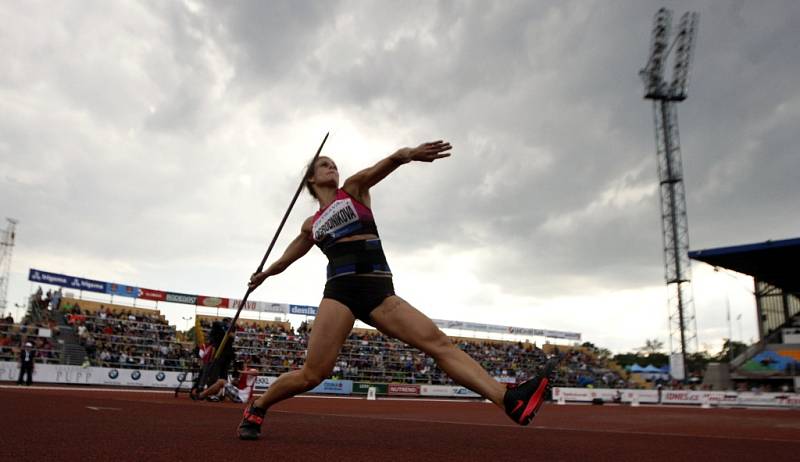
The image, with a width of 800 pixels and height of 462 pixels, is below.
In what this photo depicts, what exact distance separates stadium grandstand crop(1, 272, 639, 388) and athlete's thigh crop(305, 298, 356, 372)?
56.9 ft

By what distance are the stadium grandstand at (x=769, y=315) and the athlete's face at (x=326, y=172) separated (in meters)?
37.2

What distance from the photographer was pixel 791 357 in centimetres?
3825

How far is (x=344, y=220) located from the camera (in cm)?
474

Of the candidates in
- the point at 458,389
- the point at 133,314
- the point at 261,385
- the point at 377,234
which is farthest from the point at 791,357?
the point at 377,234

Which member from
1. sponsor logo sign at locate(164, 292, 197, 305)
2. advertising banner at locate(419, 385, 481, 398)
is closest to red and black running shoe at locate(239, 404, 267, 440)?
advertising banner at locate(419, 385, 481, 398)

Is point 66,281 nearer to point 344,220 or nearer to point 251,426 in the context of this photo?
point 251,426

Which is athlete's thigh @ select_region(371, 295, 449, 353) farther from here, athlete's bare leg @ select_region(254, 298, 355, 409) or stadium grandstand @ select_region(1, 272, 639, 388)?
stadium grandstand @ select_region(1, 272, 639, 388)

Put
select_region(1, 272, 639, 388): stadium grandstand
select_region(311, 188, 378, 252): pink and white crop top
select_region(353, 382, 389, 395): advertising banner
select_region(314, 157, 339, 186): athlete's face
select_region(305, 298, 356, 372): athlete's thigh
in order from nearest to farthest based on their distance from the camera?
1. select_region(305, 298, 356, 372): athlete's thigh
2. select_region(311, 188, 378, 252): pink and white crop top
3. select_region(314, 157, 339, 186): athlete's face
4. select_region(1, 272, 639, 388): stadium grandstand
5. select_region(353, 382, 389, 395): advertising banner

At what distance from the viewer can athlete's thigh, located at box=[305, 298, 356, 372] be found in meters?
4.55

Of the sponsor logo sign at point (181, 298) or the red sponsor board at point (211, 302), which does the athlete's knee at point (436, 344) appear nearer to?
the red sponsor board at point (211, 302)

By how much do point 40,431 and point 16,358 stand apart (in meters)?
22.6

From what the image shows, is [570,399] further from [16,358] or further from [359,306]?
[359,306]

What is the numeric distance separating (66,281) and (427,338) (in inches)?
1265

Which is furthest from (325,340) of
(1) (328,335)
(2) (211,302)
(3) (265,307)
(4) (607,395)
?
(3) (265,307)
